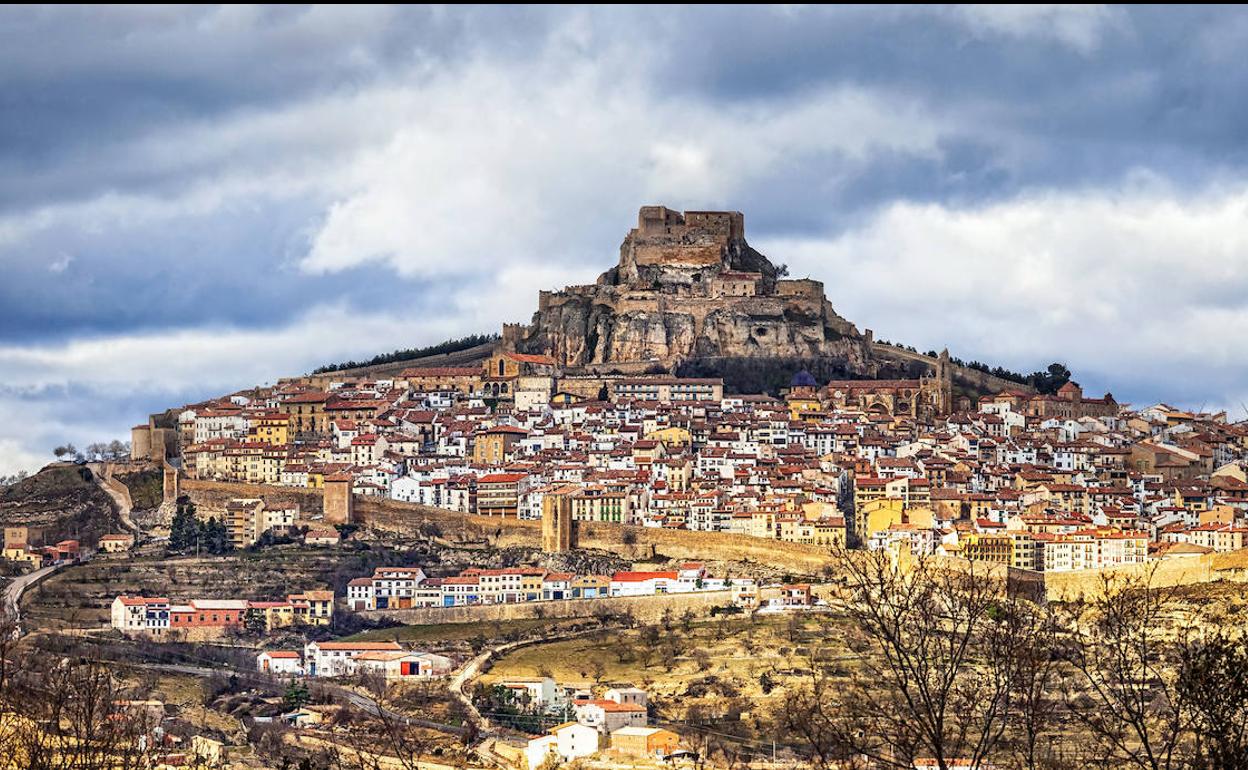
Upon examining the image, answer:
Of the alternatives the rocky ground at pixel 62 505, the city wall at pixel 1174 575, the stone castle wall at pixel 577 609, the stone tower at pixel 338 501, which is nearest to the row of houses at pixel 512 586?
the stone castle wall at pixel 577 609

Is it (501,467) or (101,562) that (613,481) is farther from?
(101,562)

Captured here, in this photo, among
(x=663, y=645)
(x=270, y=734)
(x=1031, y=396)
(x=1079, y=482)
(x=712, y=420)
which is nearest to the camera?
(x=270, y=734)

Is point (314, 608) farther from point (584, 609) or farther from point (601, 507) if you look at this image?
point (601, 507)

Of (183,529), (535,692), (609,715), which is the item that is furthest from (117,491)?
(609,715)

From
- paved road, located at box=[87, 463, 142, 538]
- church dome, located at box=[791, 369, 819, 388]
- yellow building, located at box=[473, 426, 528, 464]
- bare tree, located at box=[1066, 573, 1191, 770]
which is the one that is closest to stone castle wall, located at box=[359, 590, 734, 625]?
bare tree, located at box=[1066, 573, 1191, 770]

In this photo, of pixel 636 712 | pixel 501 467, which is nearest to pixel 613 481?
pixel 501 467
